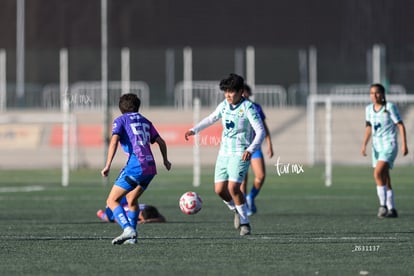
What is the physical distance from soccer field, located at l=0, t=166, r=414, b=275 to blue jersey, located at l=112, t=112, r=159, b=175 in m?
0.97

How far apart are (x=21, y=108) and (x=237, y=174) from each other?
25.2 meters

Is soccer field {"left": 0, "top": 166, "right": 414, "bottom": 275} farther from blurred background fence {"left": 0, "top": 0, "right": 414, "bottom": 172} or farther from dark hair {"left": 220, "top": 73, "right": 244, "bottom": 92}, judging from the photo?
blurred background fence {"left": 0, "top": 0, "right": 414, "bottom": 172}

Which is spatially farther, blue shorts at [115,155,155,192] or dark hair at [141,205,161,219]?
dark hair at [141,205,161,219]

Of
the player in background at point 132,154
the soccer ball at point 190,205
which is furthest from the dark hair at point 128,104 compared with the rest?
the soccer ball at point 190,205

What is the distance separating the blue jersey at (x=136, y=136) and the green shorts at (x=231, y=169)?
1.43 metres

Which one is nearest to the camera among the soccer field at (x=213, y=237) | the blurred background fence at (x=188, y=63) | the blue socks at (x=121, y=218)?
the soccer field at (x=213, y=237)

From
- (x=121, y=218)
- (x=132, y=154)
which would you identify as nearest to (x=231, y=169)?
(x=132, y=154)

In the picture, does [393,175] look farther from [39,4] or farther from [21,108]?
[39,4]

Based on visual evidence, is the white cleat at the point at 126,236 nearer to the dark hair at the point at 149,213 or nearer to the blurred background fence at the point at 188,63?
the dark hair at the point at 149,213

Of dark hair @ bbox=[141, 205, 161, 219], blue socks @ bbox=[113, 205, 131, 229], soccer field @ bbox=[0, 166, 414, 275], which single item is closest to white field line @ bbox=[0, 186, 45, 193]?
soccer field @ bbox=[0, 166, 414, 275]

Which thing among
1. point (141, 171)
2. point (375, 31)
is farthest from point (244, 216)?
point (375, 31)

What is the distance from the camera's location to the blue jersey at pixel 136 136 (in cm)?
1439

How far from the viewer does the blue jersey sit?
14.4 metres

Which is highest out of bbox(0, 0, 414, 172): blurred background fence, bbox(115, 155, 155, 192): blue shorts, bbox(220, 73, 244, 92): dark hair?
bbox(0, 0, 414, 172): blurred background fence
